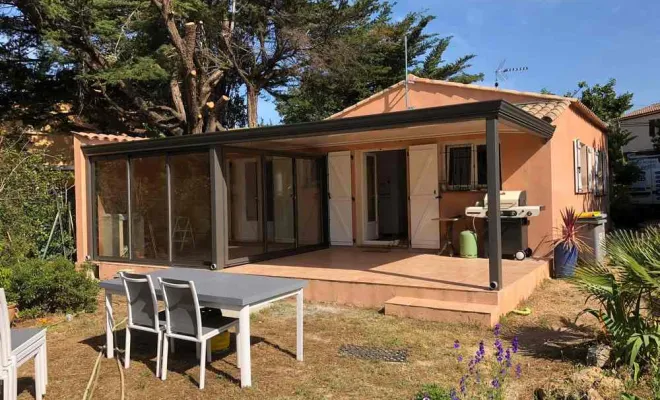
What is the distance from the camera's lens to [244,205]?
8867 mm

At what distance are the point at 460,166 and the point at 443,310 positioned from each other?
4.14m

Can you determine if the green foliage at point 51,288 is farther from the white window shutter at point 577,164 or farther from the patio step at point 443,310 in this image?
the white window shutter at point 577,164

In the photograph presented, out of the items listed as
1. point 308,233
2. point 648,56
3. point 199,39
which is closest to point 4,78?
point 199,39

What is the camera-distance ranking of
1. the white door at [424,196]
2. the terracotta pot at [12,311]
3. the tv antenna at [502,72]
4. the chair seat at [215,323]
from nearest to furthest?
the chair seat at [215,323] → the terracotta pot at [12,311] → the white door at [424,196] → the tv antenna at [502,72]

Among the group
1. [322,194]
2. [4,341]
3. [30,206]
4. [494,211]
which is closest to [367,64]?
[322,194]

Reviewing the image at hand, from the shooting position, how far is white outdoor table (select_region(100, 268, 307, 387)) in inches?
153

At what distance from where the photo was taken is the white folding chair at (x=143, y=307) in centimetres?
416

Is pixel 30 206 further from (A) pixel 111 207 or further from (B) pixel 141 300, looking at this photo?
(B) pixel 141 300

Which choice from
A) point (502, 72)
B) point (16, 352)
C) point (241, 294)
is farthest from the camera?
point (502, 72)

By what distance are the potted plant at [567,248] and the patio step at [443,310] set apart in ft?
9.58

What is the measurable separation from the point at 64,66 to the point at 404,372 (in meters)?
14.5

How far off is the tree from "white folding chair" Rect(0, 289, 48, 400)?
1363 centimetres

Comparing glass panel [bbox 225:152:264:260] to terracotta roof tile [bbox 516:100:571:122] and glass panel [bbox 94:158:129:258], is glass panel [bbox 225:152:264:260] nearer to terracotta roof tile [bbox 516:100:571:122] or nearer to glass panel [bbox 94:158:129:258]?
glass panel [bbox 94:158:129:258]

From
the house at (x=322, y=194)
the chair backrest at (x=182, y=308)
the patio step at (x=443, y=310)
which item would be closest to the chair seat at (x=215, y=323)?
the chair backrest at (x=182, y=308)
